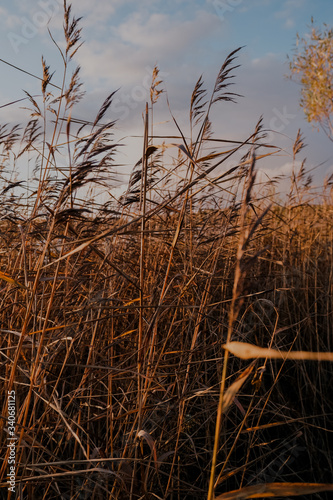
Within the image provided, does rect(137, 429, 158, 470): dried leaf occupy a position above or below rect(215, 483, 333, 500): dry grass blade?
below

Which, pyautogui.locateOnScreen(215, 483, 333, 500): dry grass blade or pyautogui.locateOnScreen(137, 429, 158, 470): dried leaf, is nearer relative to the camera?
pyautogui.locateOnScreen(215, 483, 333, 500): dry grass blade

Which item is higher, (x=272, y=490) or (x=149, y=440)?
(x=272, y=490)

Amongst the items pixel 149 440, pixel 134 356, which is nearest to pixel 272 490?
pixel 149 440

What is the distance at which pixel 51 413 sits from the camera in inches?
61.6

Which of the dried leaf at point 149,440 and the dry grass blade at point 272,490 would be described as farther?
the dried leaf at point 149,440

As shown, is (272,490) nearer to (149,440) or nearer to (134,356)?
(149,440)

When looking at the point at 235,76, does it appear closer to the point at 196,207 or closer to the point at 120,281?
the point at 120,281

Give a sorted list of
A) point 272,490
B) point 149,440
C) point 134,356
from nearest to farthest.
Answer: point 272,490 → point 149,440 → point 134,356

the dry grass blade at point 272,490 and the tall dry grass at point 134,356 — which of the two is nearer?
the dry grass blade at point 272,490

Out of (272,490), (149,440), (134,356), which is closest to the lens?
(272,490)

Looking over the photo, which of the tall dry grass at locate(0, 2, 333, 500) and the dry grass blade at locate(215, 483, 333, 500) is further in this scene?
the tall dry grass at locate(0, 2, 333, 500)

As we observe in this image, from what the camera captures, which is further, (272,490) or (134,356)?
(134,356)

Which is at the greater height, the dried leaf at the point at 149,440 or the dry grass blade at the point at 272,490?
the dry grass blade at the point at 272,490

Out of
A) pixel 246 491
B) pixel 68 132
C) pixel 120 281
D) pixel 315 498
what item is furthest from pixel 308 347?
pixel 246 491
